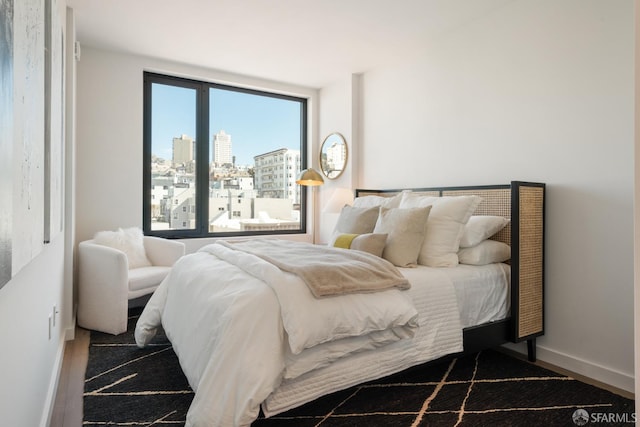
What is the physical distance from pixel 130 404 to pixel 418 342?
1585 mm

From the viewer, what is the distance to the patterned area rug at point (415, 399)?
6.41 feet

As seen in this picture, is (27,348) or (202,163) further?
(202,163)

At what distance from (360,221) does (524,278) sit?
1222 millimetres

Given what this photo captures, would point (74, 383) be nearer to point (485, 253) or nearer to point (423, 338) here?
point (423, 338)

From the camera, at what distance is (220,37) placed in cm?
368

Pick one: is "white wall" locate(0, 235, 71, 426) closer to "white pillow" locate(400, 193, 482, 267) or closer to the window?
"white pillow" locate(400, 193, 482, 267)

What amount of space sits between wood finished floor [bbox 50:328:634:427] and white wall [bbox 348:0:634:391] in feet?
0.26

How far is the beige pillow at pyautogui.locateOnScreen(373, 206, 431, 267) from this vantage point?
8.55 ft

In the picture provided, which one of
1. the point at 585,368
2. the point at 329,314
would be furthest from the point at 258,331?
the point at 585,368

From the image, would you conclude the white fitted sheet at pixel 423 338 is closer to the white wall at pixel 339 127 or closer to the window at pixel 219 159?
the white wall at pixel 339 127

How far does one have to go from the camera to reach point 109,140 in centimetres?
405

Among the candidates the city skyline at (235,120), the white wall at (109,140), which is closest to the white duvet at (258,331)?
the white wall at (109,140)

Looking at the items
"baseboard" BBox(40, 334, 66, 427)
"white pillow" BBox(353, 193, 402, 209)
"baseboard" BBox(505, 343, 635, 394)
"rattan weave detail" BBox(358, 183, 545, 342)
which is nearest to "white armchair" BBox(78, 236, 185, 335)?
"baseboard" BBox(40, 334, 66, 427)

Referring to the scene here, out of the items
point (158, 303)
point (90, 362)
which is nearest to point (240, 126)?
point (158, 303)
